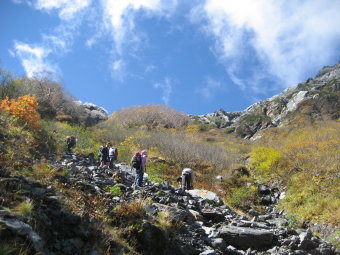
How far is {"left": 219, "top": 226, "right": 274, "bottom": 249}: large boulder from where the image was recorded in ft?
29.9

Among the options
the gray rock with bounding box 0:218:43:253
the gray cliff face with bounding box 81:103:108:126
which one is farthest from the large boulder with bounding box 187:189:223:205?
the gray cliff face with bounding box 81:103:108:126

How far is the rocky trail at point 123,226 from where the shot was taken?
5.36 metres

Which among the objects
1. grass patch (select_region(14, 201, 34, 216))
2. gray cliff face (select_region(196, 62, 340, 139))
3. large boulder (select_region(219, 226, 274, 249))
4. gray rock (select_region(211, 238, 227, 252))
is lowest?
grass patch (select_region(14, 201, 34, 216))

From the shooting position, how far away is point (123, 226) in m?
7.13

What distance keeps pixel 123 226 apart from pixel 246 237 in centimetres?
383

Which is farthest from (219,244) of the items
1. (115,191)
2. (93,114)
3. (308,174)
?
(93,114)

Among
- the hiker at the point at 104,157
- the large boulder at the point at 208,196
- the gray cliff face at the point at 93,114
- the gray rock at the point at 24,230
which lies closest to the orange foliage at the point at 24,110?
the hiker at the point at 104,157

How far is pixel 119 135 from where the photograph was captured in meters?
34.7

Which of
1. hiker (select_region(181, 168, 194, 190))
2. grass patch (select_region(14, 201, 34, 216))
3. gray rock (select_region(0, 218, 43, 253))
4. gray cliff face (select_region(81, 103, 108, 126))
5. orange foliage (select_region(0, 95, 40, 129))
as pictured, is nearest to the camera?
gray rock (select_region(0, 218, 43, 253))

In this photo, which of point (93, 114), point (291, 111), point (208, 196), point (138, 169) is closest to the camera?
point (138, 169)

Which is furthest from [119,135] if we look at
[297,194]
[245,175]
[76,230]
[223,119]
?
[223,119]

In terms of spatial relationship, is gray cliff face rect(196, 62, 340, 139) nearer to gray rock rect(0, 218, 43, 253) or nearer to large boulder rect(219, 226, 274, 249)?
large boulder rect(219, 226, 274, 249)

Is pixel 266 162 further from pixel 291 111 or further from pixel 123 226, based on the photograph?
pixel 291 111

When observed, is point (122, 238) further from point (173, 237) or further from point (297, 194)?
point (297, 194)
